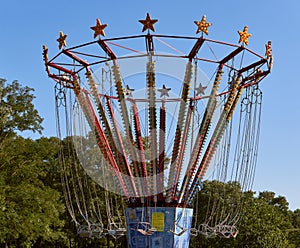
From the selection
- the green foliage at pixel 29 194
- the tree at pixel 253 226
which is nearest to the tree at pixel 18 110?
the green foliage at pixel 29 194

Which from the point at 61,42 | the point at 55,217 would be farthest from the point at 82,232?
the point at 55,217

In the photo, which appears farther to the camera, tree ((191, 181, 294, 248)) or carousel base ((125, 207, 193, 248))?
tree ((191, 181, 294, 248))

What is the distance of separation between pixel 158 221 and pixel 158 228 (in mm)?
175

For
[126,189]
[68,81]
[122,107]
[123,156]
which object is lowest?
[126,189]

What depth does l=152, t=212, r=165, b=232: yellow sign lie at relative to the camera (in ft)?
40.4

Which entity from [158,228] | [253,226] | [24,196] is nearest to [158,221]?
[158,228]

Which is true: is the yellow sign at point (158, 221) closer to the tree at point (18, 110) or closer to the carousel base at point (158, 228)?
the carousel base at point (158, 228)

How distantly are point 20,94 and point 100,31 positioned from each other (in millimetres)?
14613

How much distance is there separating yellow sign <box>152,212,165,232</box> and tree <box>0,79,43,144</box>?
47.2 feet

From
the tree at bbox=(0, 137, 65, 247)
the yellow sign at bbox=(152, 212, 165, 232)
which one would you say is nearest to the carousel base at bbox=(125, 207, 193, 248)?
the yellow sign at bbox=(152, 212, 165, 232)

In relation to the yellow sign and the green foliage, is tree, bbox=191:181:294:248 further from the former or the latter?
the yellow sign

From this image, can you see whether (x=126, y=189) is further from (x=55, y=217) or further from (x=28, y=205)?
(x=55, y=217)

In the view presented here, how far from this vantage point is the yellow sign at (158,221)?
12.3m

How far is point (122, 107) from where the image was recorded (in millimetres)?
12742
